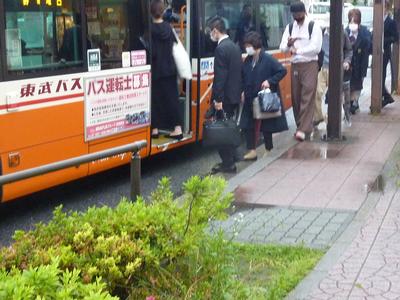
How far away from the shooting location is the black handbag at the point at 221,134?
31.8 feet

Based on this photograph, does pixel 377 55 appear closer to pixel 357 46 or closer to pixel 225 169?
pixel 357 46

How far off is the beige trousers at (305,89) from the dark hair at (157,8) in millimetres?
2698

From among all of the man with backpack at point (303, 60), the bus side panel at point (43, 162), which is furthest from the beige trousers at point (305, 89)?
the bus side panel at point (43, 162)

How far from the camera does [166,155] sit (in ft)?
38.8

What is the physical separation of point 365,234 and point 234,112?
167 inches

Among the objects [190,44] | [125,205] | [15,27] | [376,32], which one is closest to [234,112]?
[190,44]

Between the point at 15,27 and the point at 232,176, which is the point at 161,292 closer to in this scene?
the point at 15,27

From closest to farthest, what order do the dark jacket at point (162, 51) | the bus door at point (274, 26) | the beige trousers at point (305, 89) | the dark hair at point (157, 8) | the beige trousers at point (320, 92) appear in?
the dark hair at point (157, 8), the dark jacket at point (162, 51), the beige trousers at point (305, 89), the beige trousers at point (320, 92), the bus door at point (274, 26)

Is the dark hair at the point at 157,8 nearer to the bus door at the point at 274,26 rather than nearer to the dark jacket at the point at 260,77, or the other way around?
the dark jacket at the point at 260,77

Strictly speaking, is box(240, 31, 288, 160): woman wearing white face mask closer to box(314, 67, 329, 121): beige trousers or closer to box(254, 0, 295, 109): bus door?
box(314, 67, 329, 121): beige trousers

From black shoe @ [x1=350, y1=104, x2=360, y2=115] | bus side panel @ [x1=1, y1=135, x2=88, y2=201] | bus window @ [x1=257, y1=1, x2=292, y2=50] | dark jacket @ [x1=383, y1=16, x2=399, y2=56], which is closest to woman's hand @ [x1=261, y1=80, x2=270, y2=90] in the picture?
bus side panel @ [x1=1, y1=135, x2=88, y2=201]

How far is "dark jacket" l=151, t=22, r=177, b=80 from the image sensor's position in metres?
10.1

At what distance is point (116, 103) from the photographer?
29.0 feet

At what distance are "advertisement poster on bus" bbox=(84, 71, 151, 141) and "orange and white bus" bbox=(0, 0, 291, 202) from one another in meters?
0.01
